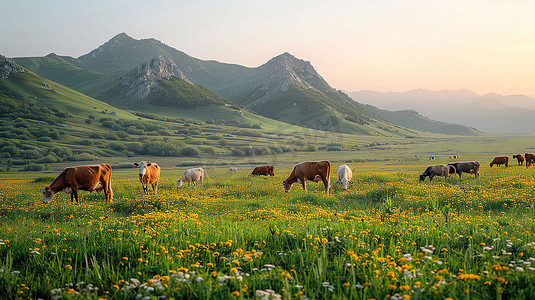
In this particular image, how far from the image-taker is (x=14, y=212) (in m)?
16.5

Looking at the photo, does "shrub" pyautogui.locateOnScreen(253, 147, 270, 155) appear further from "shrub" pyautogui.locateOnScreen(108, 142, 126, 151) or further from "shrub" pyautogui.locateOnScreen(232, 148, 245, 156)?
"shrub" pyautogui.locateOnScreen(108, 142, 126, 151)

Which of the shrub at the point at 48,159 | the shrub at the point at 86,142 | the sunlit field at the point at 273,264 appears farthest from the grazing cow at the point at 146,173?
the shrub at the point at 86,142

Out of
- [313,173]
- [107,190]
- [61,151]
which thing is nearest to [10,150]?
[61,151]

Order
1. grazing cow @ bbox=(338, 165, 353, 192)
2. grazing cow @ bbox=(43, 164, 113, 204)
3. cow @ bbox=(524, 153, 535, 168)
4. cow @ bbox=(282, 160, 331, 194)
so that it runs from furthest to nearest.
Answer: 1. cow @ bbox=(524, 153, 535, 168)
2. grazing cow @ bbox=(338, 165, 353, 192)
3. cow @ bbox=(282, 160, 331, 194)
4. grazing cow @ bbox=(43, 164, 113, 204)

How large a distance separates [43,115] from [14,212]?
8742 inches

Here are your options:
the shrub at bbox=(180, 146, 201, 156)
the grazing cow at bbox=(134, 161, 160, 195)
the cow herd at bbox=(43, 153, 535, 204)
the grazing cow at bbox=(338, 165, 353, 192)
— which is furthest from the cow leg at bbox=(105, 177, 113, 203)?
the shrub at bbox=(180, 146, 201, 156)

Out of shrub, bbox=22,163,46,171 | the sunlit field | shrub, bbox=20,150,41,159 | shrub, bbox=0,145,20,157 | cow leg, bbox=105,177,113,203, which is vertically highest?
the sunlit field

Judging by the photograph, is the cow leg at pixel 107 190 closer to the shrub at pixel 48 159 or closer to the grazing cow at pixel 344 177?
the grazing cow at pixel 344 177

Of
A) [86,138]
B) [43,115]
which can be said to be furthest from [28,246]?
[43,115]

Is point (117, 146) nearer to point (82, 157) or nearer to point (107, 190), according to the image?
point (82, 157)

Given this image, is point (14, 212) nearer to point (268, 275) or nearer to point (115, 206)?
point (115, 206)

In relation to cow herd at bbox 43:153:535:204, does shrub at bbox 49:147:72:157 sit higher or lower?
lower

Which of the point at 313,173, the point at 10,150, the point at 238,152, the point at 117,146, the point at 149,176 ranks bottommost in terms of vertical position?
the point at 238,152

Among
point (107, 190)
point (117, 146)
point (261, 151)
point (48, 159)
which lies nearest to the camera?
point (107, 190)
